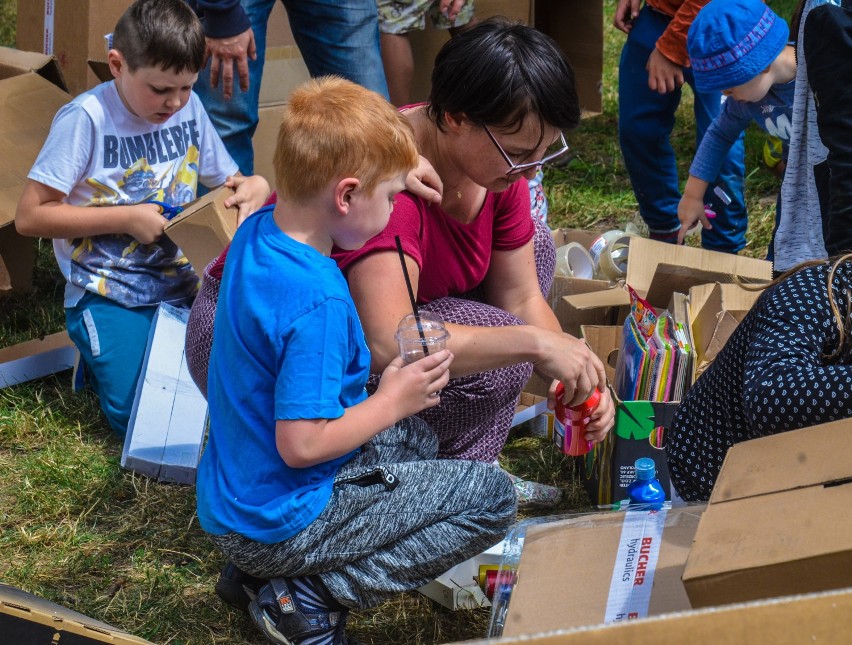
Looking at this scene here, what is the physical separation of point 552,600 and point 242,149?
2.29 meters

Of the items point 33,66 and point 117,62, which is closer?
point 117,62

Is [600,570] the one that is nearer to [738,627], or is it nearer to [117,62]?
[738,627]

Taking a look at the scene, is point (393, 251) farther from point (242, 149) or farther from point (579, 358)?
point (242, 149)

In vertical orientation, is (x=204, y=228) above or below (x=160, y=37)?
below

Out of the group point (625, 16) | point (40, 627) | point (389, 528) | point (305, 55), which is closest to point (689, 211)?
point (625, 16)

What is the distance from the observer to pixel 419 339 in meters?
1.86

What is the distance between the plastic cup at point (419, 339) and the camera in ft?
6.11

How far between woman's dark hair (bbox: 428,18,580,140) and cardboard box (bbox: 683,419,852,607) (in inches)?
33.9

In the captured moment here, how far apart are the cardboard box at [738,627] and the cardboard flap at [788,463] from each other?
11.7 inches

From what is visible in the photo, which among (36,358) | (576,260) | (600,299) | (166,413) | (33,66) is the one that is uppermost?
(33,66)

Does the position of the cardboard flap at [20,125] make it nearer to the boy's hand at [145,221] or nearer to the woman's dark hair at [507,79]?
the boy's hand at [145,221]

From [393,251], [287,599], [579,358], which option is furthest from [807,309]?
[287,599]

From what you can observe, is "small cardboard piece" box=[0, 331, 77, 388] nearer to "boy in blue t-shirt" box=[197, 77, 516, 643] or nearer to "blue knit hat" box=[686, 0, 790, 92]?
"boy in blue t-shirt" box=[197, 77, 516, 643]

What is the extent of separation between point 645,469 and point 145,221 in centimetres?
151
